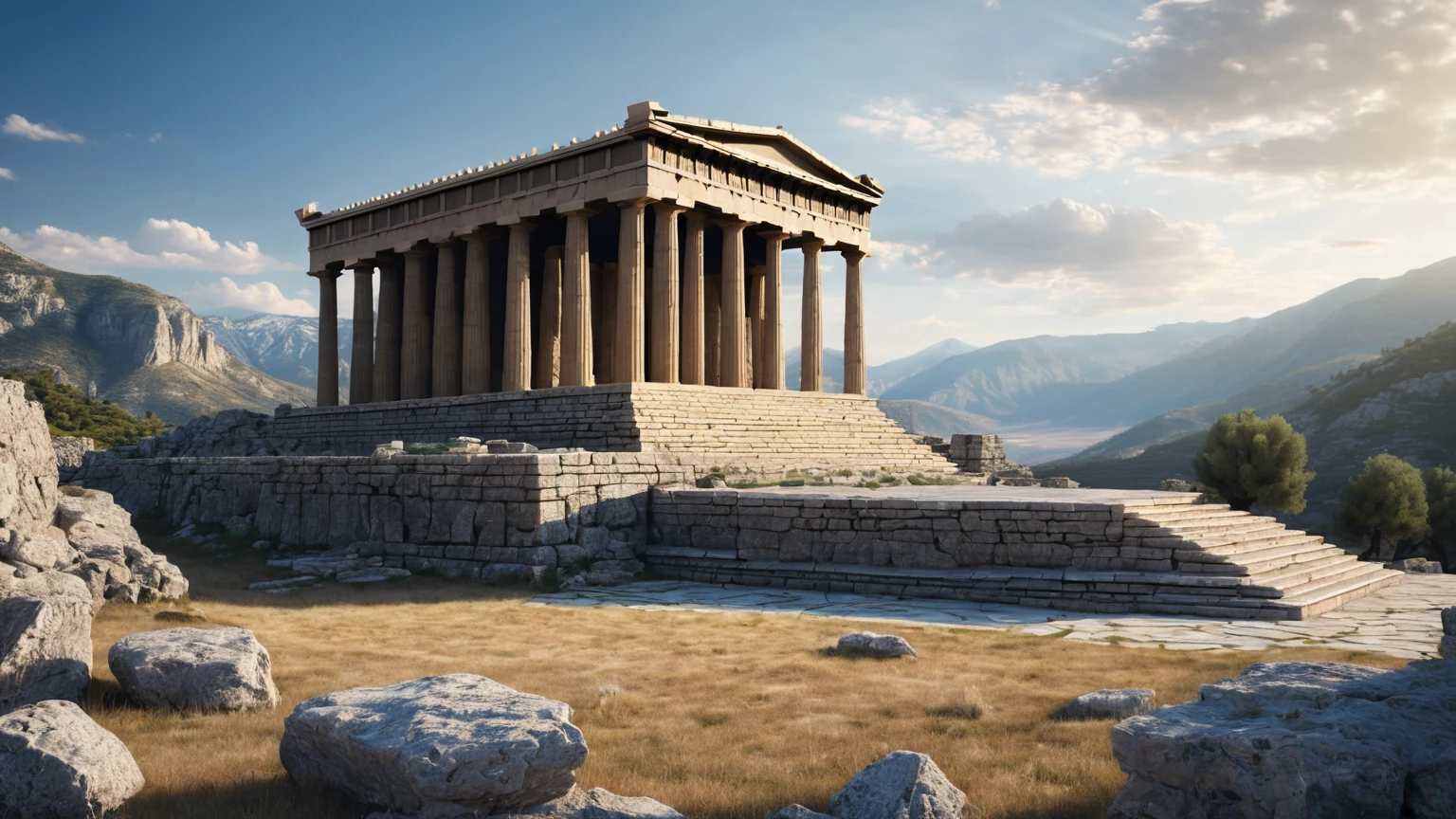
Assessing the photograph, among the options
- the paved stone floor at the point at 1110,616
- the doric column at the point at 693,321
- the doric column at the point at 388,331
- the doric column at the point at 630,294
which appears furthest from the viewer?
the doric column at the point at 388,331

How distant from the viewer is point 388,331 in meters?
30.0

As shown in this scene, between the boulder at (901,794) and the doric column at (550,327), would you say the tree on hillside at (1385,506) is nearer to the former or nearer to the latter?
the doric column at (550,327)

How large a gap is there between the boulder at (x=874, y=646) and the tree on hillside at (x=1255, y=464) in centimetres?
2693

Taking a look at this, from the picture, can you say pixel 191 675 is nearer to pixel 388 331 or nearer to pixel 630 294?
pixel 630 294

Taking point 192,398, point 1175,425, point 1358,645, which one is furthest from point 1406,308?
point 1358,645

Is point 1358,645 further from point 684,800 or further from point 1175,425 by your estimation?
point 1175,425

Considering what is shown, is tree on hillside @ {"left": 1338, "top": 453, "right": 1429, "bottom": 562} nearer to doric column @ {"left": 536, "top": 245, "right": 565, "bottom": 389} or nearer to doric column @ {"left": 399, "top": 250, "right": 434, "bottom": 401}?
doric column @ {"left": 536, "top": 245, "right": 565, "bottom": 389}

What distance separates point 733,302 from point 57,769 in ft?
70.1

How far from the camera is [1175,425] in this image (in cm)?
16638

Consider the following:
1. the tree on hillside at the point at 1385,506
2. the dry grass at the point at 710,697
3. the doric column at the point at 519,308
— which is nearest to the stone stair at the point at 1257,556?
the dry grass at the point at 710,697

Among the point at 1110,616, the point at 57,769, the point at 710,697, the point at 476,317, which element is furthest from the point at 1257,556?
the point at 476,317

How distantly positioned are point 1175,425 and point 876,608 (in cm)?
17439

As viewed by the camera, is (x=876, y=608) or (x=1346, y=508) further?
(x=1346, y=508)

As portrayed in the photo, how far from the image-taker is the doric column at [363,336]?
30141 mm
